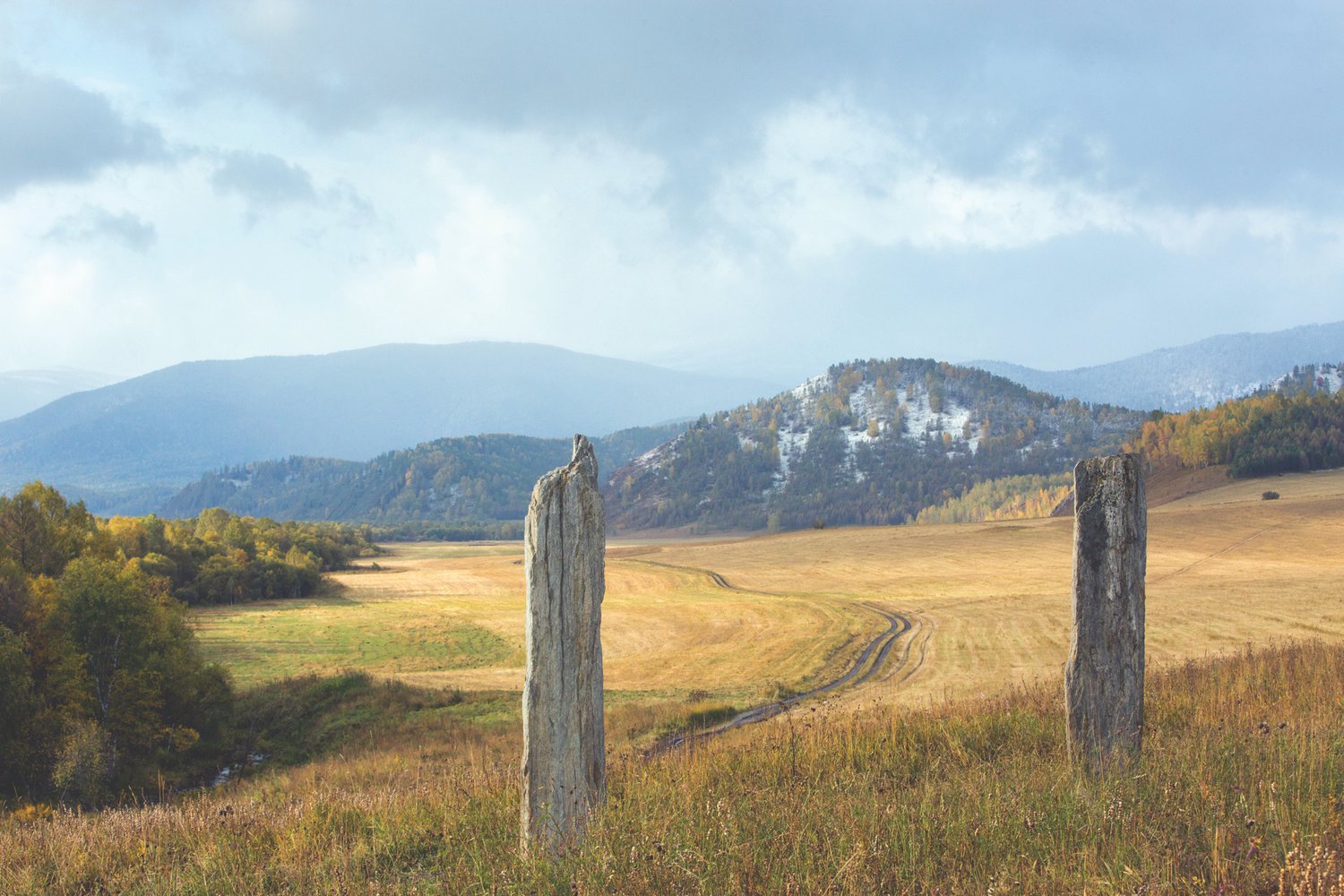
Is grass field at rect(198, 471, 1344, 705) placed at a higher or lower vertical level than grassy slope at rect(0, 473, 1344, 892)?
lower

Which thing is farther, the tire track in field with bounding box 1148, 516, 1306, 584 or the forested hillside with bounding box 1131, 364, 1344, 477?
the forested hillside with bounding box 1131, 364, 1344, 477

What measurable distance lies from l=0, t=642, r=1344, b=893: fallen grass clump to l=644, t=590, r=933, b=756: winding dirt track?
848 centimetres

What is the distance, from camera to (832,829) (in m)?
5.48

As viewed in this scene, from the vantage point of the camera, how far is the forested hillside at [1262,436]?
381ft

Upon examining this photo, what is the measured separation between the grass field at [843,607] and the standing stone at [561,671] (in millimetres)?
12141

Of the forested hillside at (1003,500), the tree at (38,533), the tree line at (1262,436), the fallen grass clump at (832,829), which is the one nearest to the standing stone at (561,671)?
the fallen grass clump at (832,829)

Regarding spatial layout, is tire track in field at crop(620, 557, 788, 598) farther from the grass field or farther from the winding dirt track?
the winding dirt track

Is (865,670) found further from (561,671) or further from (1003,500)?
(1003,500)

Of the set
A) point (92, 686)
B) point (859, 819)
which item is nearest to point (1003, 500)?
point (92, 686)

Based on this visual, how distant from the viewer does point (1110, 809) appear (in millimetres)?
5555

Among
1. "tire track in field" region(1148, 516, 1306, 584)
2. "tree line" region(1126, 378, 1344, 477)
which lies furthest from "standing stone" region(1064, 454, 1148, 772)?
"tree line" region(1126, 378, 1344, 477)

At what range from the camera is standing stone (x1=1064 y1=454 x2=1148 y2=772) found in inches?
293

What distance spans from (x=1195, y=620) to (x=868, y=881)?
39.8 metres

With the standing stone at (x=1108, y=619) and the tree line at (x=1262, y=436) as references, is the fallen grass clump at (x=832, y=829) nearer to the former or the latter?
the standing stone at (x=1108, y=619)
